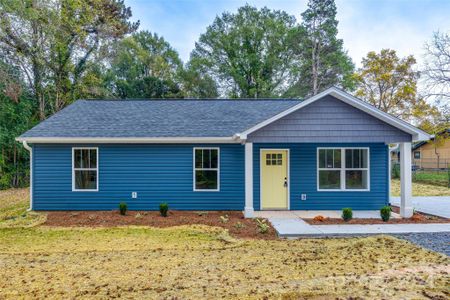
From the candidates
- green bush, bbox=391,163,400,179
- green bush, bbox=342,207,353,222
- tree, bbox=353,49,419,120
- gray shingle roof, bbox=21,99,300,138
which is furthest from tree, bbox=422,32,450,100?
green bush, bbox=342,207,353,222

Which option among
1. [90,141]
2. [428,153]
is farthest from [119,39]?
[428,153]

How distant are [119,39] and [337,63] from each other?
61.3 feet

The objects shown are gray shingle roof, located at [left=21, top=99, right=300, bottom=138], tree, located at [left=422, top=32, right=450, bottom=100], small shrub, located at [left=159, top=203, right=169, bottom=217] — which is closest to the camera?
small shrub, located at [left=159, top=203, right=169, bottom=217]

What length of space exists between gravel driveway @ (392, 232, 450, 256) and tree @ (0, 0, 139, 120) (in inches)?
785

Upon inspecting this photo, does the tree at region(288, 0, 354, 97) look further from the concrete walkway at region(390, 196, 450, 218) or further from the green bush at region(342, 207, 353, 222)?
the green bush at region(342, 207, 353, 222)

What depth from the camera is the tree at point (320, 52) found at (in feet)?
89.2

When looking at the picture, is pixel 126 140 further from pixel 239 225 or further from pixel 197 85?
pixel 197 85

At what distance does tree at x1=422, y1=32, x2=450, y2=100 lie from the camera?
62.7ft

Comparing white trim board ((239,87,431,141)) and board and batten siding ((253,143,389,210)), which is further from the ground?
white trim board ((239,87,431,141))

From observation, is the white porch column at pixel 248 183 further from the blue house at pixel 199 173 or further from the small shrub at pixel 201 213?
the small shrub at pixel 201 213

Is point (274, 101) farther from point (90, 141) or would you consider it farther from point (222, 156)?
point (90, 141)

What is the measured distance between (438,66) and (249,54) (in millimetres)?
15495

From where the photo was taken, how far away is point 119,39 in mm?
23578

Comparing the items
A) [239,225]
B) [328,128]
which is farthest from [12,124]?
[328,128]
